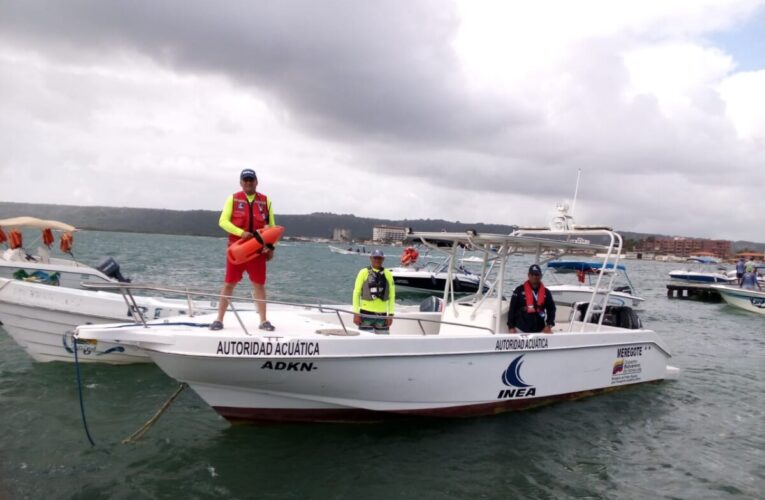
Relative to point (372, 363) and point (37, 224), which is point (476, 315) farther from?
point (37, 224)

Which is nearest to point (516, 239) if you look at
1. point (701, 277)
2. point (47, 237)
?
Answer: point (47, 237)

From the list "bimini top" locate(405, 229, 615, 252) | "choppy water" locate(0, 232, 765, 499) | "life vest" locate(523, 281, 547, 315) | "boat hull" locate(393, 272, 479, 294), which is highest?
"bimini top" locate(405, 229, 615, 252)

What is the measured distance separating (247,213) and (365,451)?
317 centimetres

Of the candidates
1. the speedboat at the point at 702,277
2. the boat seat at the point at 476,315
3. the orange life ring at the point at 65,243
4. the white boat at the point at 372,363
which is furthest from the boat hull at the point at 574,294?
the speedboat at the point at 702,277

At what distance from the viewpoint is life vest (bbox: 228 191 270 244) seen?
6262mm

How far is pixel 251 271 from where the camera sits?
638 centimetres

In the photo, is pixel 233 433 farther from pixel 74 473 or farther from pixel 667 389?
pixel 667 389

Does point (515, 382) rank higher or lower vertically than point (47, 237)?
lower

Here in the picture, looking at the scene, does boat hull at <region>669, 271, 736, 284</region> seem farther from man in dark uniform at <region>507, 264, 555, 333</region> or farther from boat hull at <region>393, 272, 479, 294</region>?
man in dark uniform at <region>507, 264, 555, 333</region>

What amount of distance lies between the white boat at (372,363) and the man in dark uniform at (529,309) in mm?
230

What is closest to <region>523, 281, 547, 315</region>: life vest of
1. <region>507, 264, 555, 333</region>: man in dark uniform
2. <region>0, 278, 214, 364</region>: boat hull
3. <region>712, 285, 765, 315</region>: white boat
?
<region>507, 264, 555, 333</region>: man in dark uniform

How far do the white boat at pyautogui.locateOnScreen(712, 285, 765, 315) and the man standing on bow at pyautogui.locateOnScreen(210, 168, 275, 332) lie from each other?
26.3 m

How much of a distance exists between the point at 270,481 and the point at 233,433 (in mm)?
1282

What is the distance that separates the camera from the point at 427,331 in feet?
30.6
